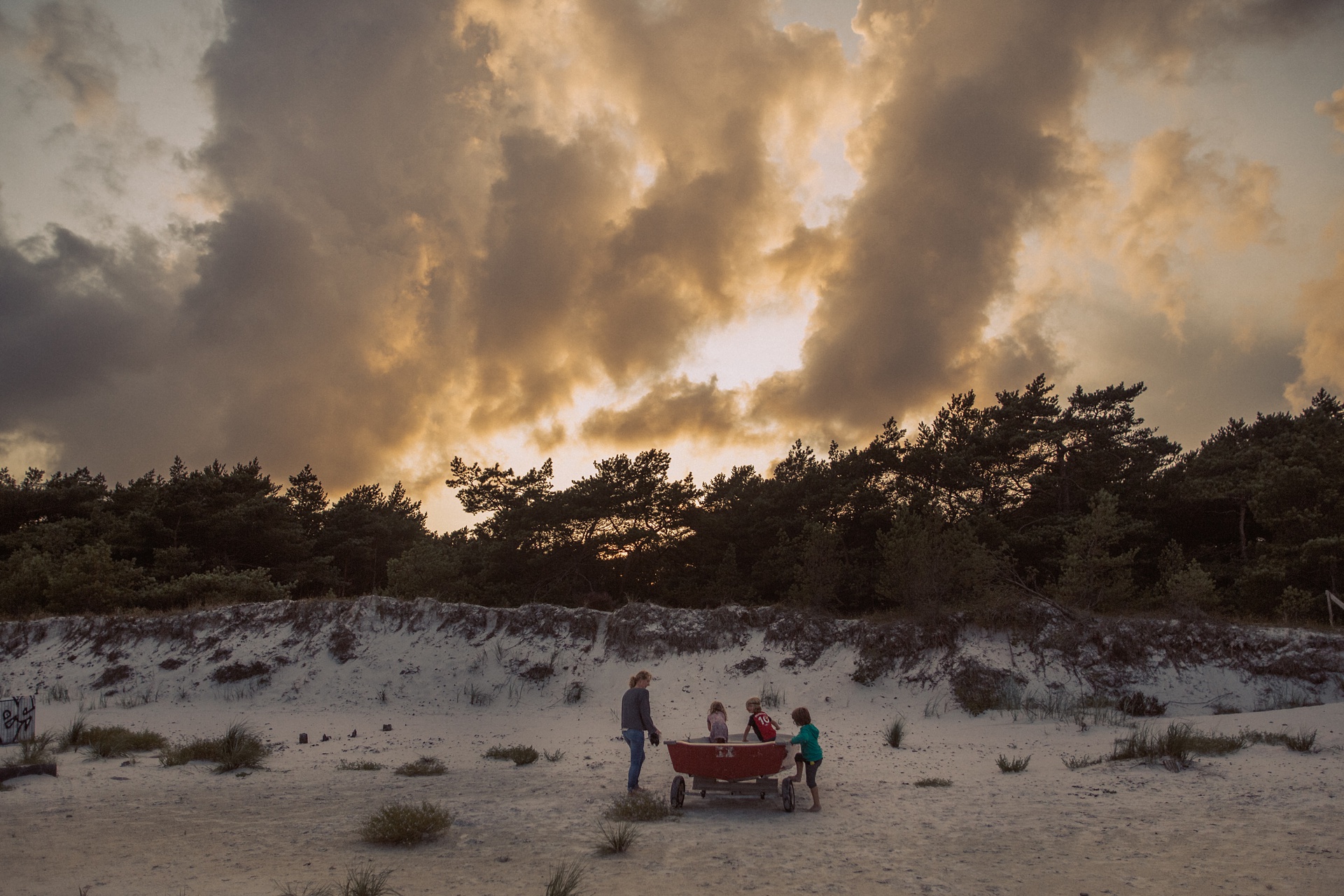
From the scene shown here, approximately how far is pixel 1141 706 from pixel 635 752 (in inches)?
586

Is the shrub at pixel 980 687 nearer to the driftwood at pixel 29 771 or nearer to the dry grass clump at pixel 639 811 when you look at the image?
the dry grass clump at pixel 639 811

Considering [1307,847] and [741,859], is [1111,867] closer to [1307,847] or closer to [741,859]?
[1307,847]

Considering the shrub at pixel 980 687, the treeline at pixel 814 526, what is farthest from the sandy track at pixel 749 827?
the treeline at pixel 814 526

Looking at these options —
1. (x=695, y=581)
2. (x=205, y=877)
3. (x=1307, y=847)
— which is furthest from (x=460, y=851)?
(x=695, y=581)

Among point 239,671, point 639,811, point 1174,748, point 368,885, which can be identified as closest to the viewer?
point 368,885

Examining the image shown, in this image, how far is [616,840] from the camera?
287 inches

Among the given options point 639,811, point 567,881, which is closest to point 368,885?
point 567,881

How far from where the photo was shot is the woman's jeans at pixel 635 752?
1027cm

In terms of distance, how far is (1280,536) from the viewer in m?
27.2

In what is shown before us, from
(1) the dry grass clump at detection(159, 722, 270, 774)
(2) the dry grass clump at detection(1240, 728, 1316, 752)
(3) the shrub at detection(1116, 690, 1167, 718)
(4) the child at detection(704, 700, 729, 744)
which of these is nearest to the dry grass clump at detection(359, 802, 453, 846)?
(4) the child at detection(704, 700, 729, 744)

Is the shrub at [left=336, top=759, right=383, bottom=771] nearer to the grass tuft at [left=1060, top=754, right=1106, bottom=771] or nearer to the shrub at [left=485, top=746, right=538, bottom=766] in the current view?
the shrub at [left=485, top=746, right=538, bottom=766]

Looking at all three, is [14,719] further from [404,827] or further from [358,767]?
[404,827]

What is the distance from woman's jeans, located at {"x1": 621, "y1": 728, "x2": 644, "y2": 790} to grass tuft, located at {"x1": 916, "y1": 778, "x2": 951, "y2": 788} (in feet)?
14.5

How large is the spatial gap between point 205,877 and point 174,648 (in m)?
20.8
